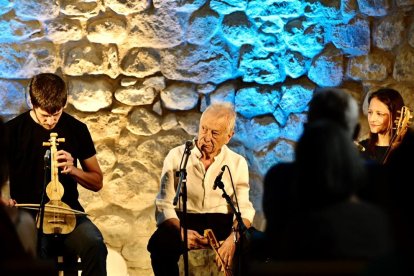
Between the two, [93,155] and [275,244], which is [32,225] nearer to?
[275,244]

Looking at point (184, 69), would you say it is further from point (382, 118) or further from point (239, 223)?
point (239, 223)

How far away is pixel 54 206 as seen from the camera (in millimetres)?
4309

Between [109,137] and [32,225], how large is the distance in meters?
2.50

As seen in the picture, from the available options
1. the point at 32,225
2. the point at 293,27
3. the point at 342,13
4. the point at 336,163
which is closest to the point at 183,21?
the point at 293,27

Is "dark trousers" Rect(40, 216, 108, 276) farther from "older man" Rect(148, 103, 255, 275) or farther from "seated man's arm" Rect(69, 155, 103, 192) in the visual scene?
"older man" Rect(148, 103, 255, 275)

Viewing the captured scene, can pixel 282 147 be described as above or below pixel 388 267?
above

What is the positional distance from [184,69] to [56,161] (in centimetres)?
142

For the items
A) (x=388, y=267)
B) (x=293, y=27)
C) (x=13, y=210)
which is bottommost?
(x=388, y=267)

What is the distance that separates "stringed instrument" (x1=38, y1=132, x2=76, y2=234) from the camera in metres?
4.32

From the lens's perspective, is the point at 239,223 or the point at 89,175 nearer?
the point at 239,223

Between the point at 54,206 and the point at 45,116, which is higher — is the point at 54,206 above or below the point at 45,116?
below

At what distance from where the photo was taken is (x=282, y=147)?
18.0 ft

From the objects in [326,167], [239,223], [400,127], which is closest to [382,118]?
[400,127]

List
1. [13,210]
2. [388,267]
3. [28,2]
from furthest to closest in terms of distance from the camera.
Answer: [28,2], [13,210], [388,267]
